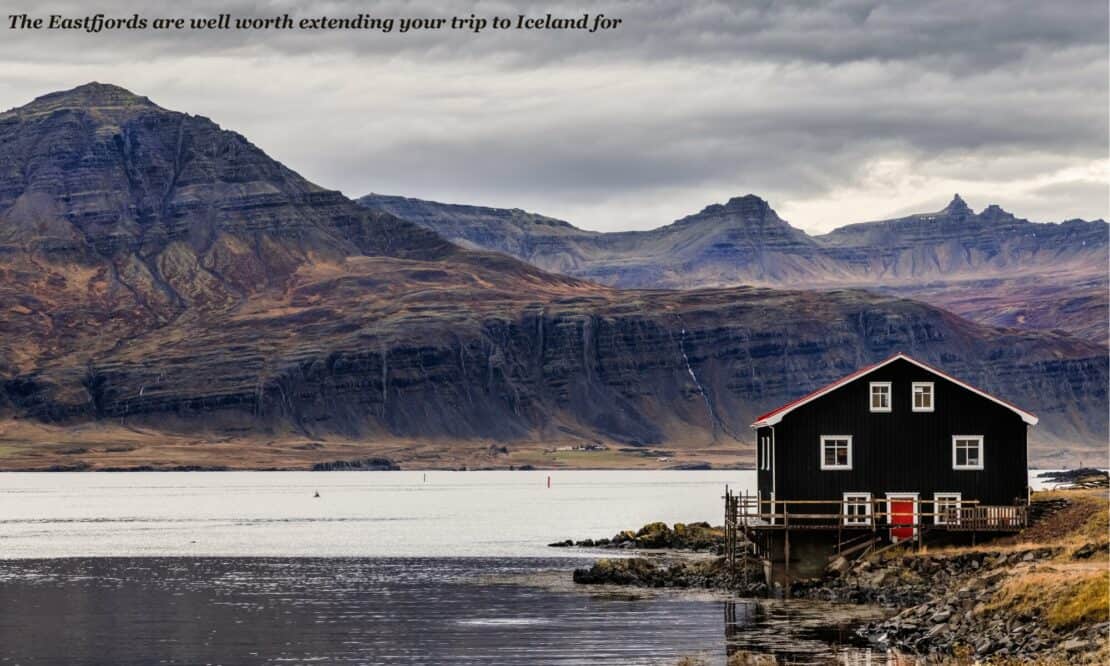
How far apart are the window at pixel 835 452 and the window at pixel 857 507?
1.30 meters

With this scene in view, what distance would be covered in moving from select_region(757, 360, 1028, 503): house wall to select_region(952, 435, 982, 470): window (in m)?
0.19

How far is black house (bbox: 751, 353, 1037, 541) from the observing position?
76812mm

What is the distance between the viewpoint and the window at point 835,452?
77250 millimetres

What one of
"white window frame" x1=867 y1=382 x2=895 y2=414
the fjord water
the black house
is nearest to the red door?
the black house

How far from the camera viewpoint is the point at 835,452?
254 feet

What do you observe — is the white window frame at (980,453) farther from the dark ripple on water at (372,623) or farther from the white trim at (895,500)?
the dark ripple on water at (372,623)

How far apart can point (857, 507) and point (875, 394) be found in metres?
4.92

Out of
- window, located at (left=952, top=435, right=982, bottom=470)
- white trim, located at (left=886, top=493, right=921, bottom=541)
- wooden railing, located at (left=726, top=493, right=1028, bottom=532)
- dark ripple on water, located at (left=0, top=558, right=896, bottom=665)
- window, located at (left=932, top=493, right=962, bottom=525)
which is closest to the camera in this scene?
dark ripple on water, located at (left=0, top=558, right=896, bottom=665)

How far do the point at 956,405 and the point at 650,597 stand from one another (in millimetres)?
15632

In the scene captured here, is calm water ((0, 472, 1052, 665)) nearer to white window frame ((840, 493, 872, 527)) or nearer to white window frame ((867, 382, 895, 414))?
white window frame ((840, 493, 872, 527))

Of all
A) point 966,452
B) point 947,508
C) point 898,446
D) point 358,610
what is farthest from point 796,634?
point 358,610

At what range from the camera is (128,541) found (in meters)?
134

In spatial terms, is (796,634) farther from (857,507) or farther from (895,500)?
(895,500)

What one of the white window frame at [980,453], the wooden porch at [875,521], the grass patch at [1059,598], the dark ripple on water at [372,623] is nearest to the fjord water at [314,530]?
the dark ripple on water at [372,623]
